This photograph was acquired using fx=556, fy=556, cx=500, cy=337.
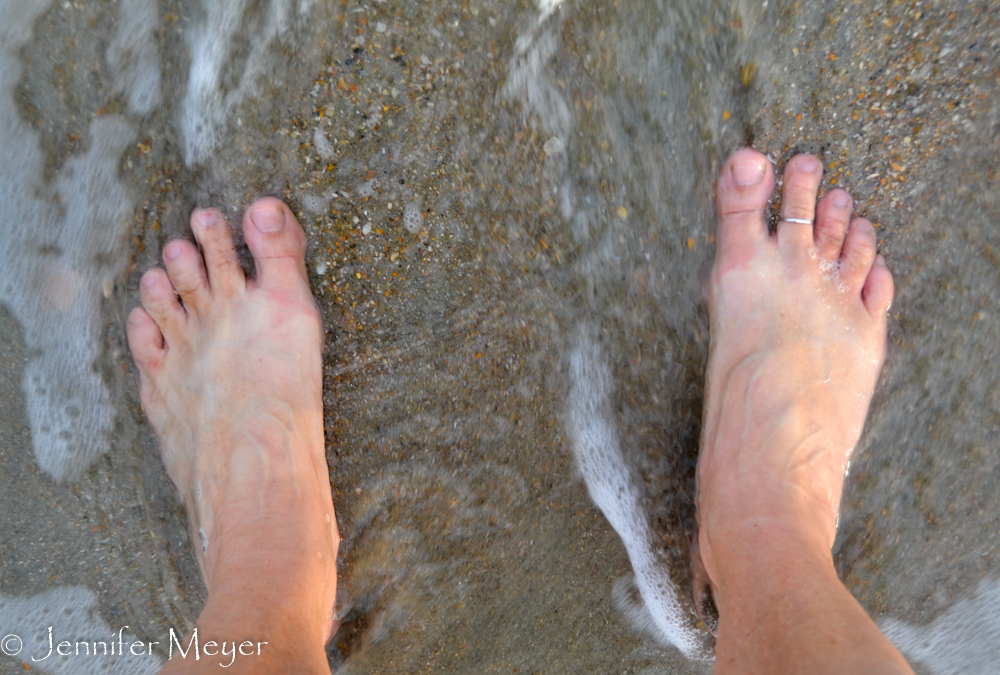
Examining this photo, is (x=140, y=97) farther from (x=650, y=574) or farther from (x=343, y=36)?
(x=650, y=574)

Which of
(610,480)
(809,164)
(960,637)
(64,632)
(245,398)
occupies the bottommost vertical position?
(64,632)

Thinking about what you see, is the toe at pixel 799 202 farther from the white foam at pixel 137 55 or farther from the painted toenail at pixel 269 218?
the white foam at pixel 137 55

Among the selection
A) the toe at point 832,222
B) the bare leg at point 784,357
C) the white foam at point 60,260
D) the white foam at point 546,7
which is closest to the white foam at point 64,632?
the white foam at point 60,260

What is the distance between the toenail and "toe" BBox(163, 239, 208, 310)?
158 cm

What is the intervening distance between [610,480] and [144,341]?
1362mm

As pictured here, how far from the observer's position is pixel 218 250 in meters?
1.47

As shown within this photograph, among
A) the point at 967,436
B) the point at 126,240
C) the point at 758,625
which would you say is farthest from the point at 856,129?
the point at 126,240

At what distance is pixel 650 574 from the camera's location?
166cm

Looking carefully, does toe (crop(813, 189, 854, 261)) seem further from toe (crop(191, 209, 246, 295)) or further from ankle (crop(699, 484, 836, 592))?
toe (crop(191, 209, 246, 295))

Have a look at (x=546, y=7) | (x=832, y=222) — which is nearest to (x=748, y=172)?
(x=832, y=222)

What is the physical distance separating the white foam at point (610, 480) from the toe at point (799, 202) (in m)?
0.59

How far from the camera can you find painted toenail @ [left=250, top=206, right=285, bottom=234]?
4.53ft

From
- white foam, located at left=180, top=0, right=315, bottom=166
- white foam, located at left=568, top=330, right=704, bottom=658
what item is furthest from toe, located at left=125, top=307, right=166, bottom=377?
white foam, located at left=568, top=330, right=704, bottom=658

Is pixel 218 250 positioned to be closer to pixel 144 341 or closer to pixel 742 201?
pixel 144 341
